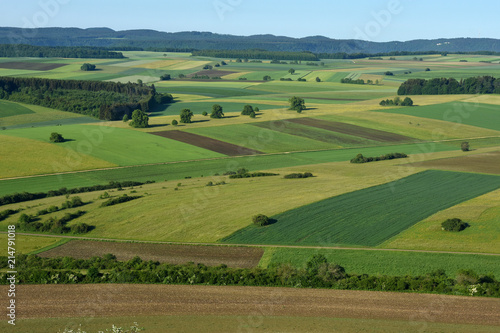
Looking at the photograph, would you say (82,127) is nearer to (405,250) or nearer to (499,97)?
(405,250)

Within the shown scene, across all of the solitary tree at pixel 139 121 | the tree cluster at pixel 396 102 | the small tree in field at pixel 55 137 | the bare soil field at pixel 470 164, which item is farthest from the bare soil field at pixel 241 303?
the tree cluster at pixel 396 102

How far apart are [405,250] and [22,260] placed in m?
37.6

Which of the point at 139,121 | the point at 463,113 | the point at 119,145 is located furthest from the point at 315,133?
the point at 463,113

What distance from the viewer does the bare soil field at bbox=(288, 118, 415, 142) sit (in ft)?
400

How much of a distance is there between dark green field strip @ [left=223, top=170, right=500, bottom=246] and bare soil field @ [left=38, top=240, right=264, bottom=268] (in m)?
3.27

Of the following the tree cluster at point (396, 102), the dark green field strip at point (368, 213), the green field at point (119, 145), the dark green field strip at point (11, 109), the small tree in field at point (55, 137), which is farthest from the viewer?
the tree cluster at point (396, 102)

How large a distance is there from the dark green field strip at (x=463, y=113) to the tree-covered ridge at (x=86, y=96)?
72728 millimetres

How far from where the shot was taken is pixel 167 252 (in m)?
55.2

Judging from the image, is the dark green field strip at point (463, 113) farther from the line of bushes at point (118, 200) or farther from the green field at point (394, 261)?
the line of bushes at point (118, 200)

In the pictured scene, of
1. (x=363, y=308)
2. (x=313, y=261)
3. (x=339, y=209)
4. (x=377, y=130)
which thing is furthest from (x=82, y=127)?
(x=363, y=308)

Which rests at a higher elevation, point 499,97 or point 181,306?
point 499,97

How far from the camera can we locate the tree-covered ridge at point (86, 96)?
483 feet

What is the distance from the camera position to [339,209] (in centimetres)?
6556

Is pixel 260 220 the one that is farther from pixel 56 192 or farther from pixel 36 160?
pixel 36 160
